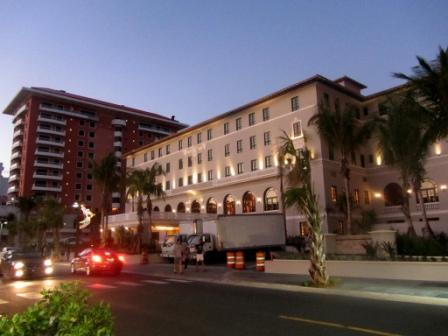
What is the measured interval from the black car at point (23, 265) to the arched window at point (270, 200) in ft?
102

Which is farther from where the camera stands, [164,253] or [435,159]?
[435,159]

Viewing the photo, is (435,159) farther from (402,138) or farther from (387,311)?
(387,311)

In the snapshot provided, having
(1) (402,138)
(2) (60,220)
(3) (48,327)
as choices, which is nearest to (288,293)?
(3) (48,327)

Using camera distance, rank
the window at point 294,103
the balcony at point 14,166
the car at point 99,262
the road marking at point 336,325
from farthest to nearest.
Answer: the balcony at point 14,166 < the window at point 294,103 < the car at point 99,262 < the road marking at point 336,325

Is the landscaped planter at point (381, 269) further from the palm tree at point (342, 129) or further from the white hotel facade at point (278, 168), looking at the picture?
the white hotel facade at point (278, 168)

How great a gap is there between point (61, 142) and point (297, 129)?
68.5m

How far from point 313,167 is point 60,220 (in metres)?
31.9

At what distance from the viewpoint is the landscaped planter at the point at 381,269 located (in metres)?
16.0

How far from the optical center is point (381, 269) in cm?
1762

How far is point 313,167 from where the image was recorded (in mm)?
45531

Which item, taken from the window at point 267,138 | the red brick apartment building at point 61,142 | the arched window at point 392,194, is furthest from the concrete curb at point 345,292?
the red brick apartment building at point 61,142

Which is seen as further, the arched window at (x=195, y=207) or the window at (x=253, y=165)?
the arched window at (x=195, y=207)

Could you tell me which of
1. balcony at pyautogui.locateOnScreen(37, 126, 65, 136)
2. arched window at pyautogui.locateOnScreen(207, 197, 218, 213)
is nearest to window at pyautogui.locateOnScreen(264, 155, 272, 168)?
arched window at pyautogui.locateOnScreen(207, 197, 218, 213)

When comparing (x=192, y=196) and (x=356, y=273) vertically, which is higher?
(x=192, y=196)
